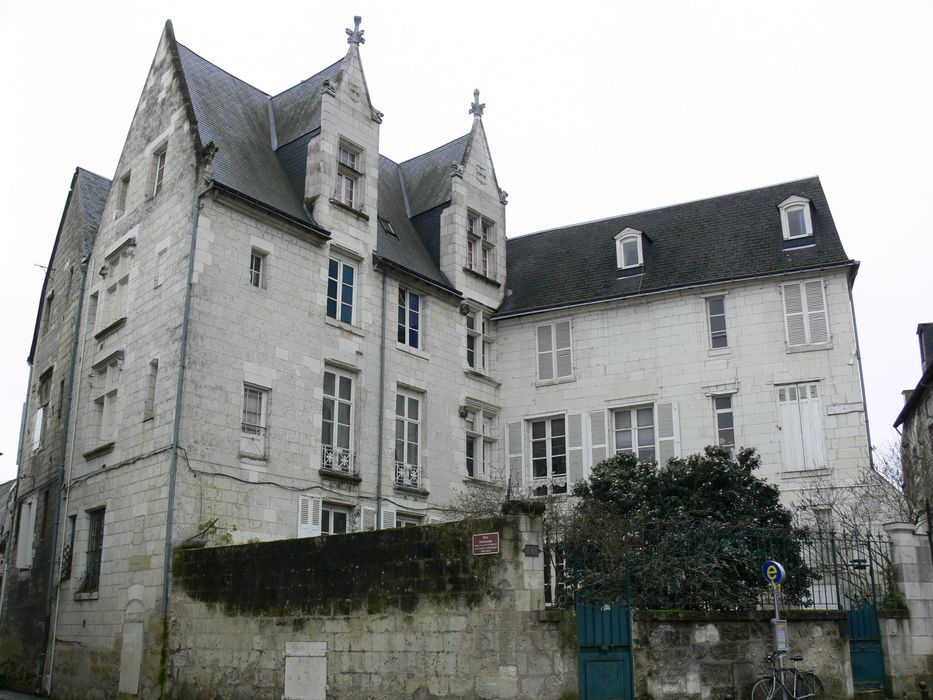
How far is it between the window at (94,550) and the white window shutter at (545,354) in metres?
11.0

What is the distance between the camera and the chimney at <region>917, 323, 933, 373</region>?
101 feet

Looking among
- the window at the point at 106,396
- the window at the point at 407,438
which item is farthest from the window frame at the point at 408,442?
the window at the point at 106,396

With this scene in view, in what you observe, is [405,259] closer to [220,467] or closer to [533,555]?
[220,467]

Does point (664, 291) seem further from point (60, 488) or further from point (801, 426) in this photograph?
point (60, 488)

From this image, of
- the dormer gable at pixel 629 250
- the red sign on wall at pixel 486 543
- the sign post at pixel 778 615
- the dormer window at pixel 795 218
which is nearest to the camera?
the red sign on wall at pixel 486 543

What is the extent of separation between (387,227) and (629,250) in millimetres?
6378

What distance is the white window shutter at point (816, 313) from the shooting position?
70.7ft

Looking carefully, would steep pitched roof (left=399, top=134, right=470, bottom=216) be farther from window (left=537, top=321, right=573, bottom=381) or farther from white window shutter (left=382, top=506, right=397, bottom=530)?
white window shutter (left=382, top=506, right=397, bottom=530)

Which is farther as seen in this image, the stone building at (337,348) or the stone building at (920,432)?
the stone building at (920,432)

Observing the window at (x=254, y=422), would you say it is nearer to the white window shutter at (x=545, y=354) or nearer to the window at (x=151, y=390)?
the window at (x=151, y=390)

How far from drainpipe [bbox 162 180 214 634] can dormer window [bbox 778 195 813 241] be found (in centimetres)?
1354

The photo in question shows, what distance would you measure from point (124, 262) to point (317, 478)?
21.7 feet

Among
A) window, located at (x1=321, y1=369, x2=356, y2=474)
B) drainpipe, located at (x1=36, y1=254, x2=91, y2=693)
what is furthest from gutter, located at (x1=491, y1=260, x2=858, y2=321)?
drainpipe, located at (x1=36, y1=254, x2=91, y2=693)

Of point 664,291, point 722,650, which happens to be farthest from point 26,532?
point 722,650
